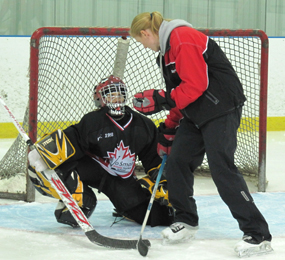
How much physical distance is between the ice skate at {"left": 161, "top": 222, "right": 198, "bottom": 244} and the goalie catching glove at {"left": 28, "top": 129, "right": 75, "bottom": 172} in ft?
1.82

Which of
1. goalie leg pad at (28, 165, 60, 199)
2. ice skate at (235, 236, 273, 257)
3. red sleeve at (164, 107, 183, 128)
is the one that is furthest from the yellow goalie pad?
ice skate at (235, 236, 273, 257)

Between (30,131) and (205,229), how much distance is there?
1.09m

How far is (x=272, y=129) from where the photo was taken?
559cm

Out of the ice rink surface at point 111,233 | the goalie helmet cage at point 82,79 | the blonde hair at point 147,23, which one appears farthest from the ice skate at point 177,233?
the goalie helmet cage at point 82,79

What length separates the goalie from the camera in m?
2.31

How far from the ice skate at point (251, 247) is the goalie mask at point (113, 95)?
0.83m

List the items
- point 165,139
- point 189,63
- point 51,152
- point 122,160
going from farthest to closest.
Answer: point 122,160, point 165,139, point 51,152, point 189,63

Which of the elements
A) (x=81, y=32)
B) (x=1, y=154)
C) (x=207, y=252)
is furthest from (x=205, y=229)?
(x=1, y=154)

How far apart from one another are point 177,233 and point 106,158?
0.54m

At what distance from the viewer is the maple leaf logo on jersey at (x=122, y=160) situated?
2.45 m

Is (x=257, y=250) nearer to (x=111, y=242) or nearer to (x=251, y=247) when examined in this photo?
(x=251, y=247)

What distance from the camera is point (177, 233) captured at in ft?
7.18

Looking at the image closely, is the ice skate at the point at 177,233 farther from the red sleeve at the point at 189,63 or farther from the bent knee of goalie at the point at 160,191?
the red sleeve at the point at 189,63

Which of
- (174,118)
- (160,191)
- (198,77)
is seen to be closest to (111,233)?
(160,191)
